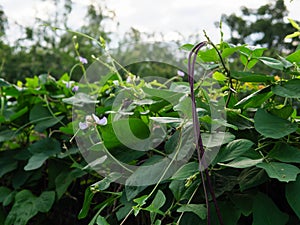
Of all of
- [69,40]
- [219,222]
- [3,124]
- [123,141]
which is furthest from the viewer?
[69,40]

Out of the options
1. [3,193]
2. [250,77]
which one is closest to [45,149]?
[3,193]

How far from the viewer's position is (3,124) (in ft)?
5.03

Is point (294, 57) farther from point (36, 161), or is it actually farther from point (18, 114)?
point (18, 114)

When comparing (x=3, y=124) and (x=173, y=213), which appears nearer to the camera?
(x=173, y=213)

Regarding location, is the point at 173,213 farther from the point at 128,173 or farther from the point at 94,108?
the point at 94,108

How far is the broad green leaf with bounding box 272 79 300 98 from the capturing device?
72cm

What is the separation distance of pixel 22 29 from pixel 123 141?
11560mm

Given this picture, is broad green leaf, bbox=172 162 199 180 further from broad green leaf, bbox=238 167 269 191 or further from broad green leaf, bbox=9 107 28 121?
broad green leaf, bbox=9 107 28 121

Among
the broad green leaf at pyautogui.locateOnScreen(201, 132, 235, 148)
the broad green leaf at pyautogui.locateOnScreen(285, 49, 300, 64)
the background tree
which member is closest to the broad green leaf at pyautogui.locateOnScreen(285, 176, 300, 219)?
the broad green leaf at pyautogui.locateOnScreen(201, 132, 235, 148)

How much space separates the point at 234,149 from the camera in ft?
2.25

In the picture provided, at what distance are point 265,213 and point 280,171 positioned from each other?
85 mm

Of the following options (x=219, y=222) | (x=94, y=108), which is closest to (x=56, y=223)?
(x=94, y=108)

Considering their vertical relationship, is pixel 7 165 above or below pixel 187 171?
below


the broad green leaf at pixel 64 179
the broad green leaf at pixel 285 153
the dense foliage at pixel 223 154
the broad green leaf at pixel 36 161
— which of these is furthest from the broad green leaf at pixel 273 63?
the broad green leaf at pixel 36 161
